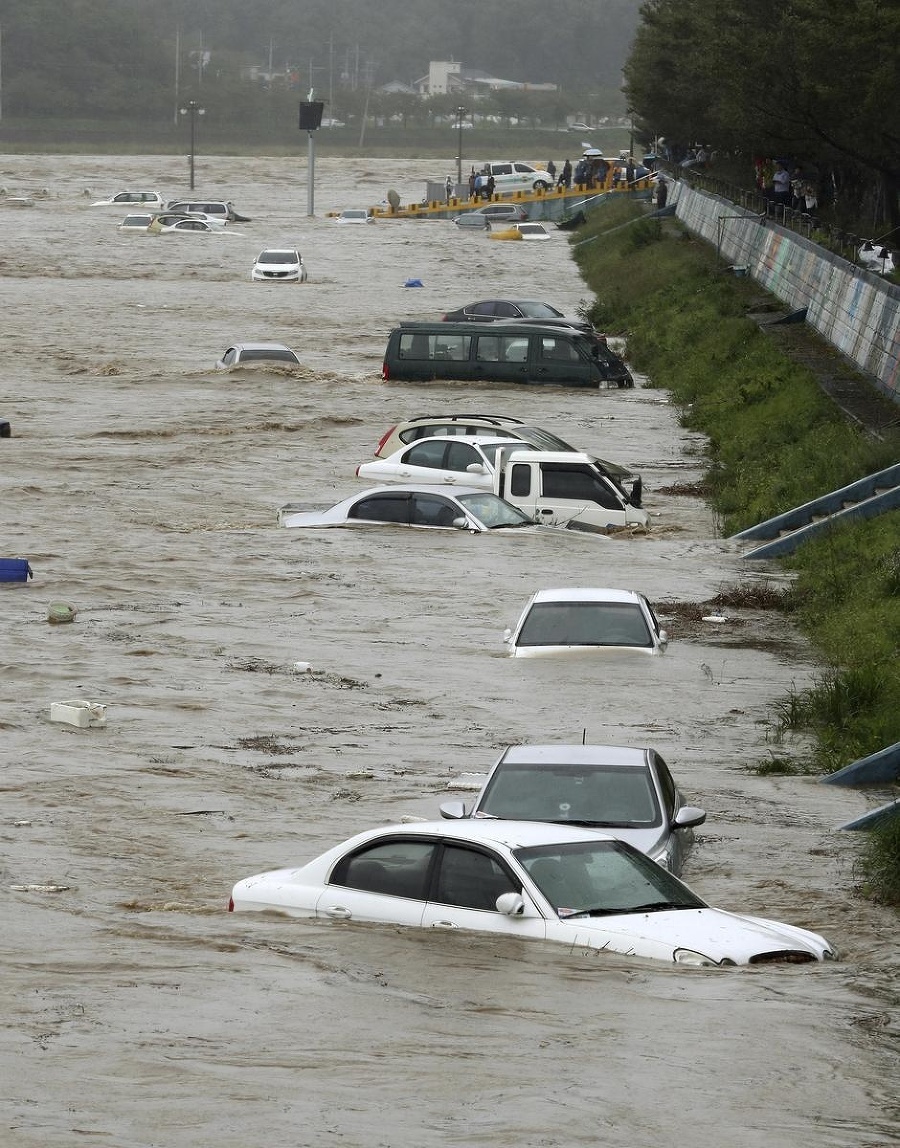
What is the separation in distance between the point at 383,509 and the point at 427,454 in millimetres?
2571

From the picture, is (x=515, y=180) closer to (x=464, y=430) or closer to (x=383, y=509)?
(x=464, y=430)

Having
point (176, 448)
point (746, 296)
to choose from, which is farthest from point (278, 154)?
point (176, 448)

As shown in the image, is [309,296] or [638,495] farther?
[309,296]

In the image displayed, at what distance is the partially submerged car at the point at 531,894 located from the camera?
10.1 metres

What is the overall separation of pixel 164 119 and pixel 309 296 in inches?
5003

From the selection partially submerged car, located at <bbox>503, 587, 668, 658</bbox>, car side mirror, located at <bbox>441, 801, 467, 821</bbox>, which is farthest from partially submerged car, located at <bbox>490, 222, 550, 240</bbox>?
car side mirror, located at <bbox>441, 801, 467, 821</bbox>

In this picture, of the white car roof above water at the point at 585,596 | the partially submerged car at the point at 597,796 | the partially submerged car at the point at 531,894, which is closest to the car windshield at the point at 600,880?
the partially submerged car at the point at 531,894

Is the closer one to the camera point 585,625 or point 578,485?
point 585,625

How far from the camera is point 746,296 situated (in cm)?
4931

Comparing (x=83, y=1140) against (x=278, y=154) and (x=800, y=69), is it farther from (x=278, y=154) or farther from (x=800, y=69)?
(x=278, y=154)

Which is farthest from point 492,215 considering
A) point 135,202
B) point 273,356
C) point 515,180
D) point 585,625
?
point 585,625

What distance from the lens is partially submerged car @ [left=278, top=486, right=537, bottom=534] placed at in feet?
85.2

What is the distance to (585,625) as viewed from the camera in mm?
18953

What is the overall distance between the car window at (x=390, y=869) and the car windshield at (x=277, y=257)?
60246 millimetres
